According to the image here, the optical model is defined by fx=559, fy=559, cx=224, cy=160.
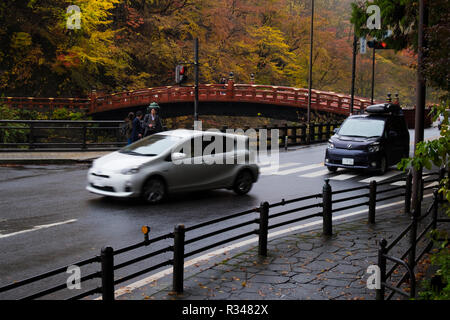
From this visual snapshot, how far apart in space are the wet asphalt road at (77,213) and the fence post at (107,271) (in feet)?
4.47

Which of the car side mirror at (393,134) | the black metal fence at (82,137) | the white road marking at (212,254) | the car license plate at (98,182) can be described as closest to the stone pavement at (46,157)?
the black metal fence at (82,137)

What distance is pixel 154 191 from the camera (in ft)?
42.3

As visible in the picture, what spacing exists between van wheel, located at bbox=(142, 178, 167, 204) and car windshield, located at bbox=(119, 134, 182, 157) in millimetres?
696

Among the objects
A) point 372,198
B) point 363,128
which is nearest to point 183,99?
point 363,128

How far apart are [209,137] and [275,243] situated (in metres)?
4.78

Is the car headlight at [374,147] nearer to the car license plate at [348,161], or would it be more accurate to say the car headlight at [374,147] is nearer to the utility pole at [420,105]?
the car license plate at [348,161]

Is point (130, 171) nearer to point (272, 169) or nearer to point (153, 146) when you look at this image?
point (153, 146)

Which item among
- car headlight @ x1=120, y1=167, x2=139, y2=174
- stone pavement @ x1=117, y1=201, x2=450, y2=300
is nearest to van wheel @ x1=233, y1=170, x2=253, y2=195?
car headlight @ x1=120, y1=167, x2=139, y2=174

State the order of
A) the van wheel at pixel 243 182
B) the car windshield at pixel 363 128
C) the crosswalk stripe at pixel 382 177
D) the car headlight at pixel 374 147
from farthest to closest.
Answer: the car windshield at pixel 363 128, the car headlight at pixel 374 147, the crosswalk stripe at pixel 382 177, the van wheel at pixel 243 182

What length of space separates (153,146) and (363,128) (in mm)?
8700

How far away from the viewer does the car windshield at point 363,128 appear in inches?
749

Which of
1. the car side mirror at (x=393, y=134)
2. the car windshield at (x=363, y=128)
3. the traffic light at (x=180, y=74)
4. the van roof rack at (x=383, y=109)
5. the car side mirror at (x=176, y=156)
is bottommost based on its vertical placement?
the car side mirror at (x=176, y=156)

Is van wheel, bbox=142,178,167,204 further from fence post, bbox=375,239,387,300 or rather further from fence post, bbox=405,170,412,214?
fence post, bbox=375,239,387,300

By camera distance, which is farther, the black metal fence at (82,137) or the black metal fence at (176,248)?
the black metal fence at (82,137)
